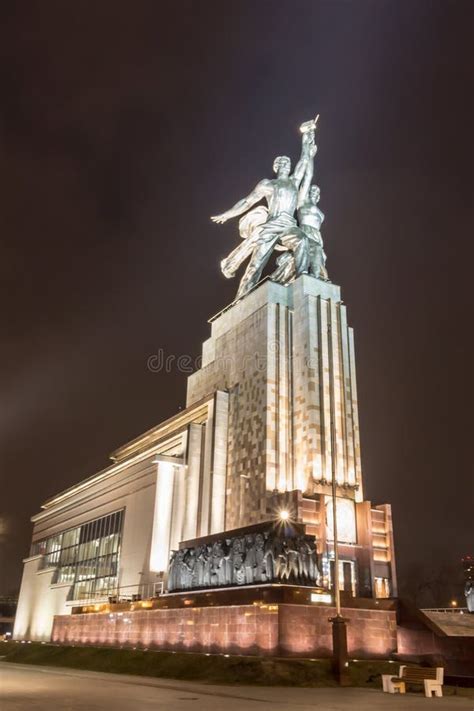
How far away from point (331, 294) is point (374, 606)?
28.2 m

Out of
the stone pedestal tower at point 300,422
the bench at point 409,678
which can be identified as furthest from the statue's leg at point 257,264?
the bench at point 409,678

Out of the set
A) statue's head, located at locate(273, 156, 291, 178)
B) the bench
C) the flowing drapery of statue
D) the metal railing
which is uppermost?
statue's head, located at locate(273, 156, 291, 178)

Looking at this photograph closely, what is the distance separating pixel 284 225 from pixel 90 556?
3685 centimetres

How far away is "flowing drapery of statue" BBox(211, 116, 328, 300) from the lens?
5694cm

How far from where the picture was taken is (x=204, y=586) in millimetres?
36094

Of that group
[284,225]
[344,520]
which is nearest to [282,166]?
[284,225]

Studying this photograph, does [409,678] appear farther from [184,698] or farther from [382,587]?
[382,587]

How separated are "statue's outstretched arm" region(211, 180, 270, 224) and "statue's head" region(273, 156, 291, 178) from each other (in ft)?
5.18

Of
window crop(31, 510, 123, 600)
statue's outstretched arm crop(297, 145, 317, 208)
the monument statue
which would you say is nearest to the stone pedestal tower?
the monument statue

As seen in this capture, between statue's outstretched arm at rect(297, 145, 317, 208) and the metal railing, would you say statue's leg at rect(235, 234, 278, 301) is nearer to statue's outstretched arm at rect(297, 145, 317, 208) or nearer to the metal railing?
statue's outstretched arm at rect(297, 145, 317, 208)

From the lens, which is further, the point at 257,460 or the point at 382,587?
the point at 257,460

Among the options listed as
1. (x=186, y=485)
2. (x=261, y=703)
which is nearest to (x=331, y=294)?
(x=186, y=485)

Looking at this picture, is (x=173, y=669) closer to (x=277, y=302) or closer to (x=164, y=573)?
(x=164, y=573)

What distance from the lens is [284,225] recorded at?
58.7 metres
